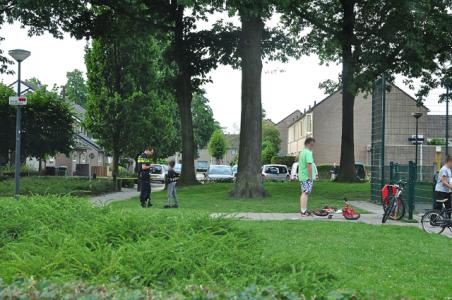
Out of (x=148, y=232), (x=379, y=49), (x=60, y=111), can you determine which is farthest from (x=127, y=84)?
(x=148, y=232)

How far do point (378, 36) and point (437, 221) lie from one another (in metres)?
15.0

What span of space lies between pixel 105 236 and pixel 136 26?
21.1 metres

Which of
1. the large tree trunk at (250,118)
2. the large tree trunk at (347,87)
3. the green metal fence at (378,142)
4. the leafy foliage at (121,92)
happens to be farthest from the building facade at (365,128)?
the leafy foliage at (121,92)

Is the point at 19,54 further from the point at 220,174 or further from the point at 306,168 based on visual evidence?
the point at 220,174

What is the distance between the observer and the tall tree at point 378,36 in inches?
834

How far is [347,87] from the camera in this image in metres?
23.3

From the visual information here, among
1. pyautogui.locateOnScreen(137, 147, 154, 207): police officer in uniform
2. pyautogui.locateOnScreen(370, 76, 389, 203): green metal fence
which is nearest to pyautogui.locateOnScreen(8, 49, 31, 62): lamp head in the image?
pyautogui.locateOnScreen(137, 147, 154, 207): police officer in uniform

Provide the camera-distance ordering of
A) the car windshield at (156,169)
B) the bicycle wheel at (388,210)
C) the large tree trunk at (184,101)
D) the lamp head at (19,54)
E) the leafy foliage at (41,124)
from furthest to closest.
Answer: the car windshield at (156,169) < the leafy foliage at (41,124) < the large tree trunk at (184,101) < the lamp head at (19,54) < the bicycle wheel at (388,210)

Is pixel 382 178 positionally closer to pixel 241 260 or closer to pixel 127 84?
pixel 241 260

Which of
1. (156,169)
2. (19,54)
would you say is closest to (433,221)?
(19,54)

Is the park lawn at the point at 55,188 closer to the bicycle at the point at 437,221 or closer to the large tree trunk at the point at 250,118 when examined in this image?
the large tree trunk at the point at 250,118

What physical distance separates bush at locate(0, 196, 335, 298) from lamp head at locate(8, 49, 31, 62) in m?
12.1

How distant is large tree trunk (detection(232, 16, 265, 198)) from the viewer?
19516 mm

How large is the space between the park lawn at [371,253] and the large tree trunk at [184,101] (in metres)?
16.9
